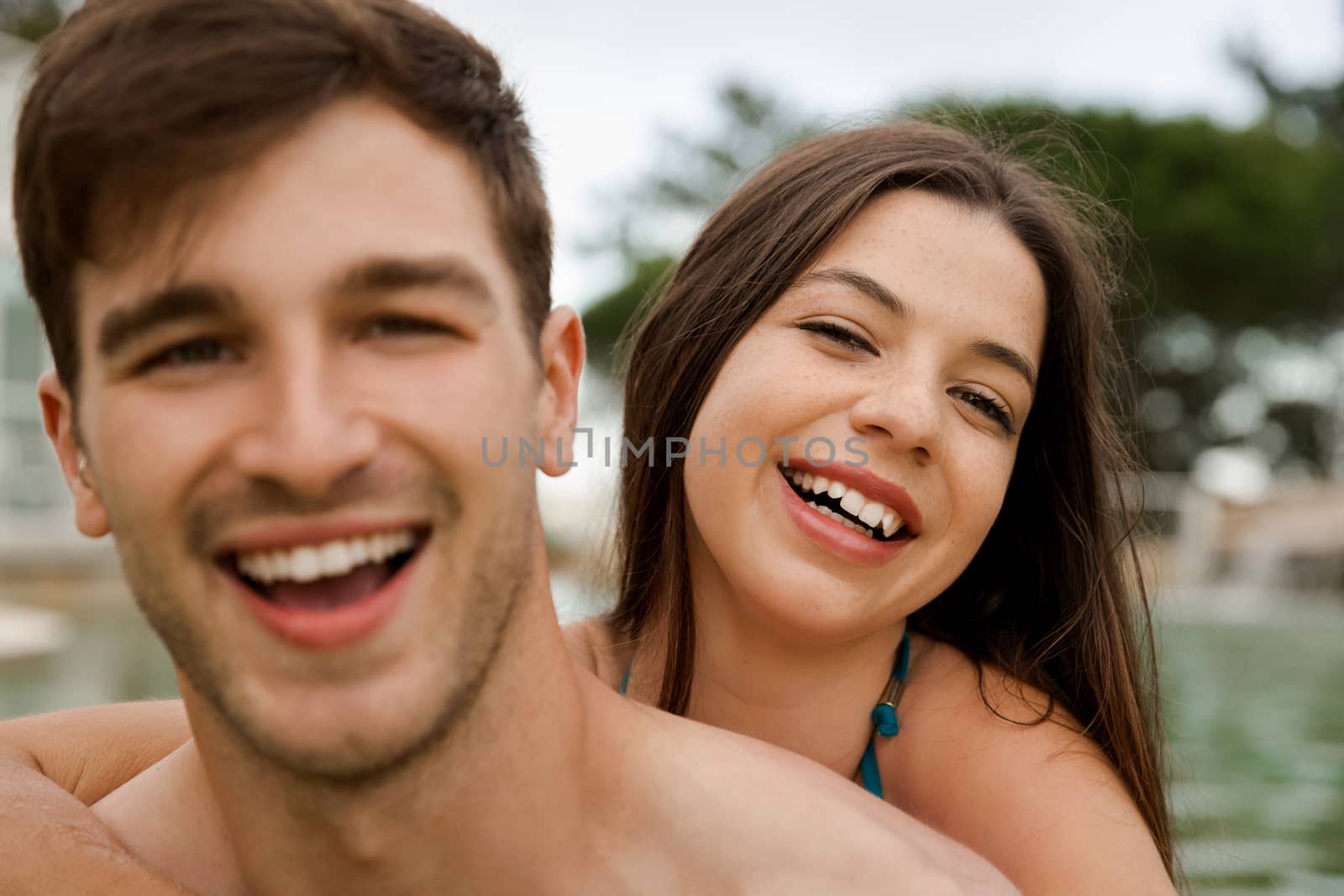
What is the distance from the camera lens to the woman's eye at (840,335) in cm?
305

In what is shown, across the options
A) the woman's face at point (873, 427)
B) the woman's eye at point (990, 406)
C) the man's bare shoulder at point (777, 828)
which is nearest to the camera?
the man's bare shoulder at point (777, 828)

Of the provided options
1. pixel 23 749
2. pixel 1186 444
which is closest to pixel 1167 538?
pixel 1186 444

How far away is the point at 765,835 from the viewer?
2.18 meters

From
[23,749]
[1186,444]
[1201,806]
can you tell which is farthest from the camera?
[1186,444]

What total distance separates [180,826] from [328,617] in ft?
2.91

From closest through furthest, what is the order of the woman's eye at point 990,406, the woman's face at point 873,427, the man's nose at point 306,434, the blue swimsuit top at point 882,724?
the man's nose at point 306,434 < the woman's face at point 873,427 < the woman's eye at point 990,406 < the blue swimsuit top at point 882,724

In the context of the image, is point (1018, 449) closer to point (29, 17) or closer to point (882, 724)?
point (882, 724)

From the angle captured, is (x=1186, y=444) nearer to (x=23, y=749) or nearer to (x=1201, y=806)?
(x=1201, y=806)

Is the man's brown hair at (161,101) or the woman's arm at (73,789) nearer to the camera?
the man's brown hair at (161,101)

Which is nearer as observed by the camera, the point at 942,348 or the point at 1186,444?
the point at 942,348

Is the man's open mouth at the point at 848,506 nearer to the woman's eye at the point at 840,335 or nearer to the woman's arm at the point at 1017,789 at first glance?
the woman's eye at the point at 840,335

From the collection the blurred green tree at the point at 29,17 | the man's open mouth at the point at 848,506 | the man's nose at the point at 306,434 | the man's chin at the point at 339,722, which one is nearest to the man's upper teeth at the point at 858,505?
the man's open mouth at the point at 848,506

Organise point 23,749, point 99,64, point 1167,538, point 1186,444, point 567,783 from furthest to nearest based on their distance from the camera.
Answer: point 1186,444
point 1167,538
point 23,749
point 567,783
point 99,64

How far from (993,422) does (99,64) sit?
2060 mm
